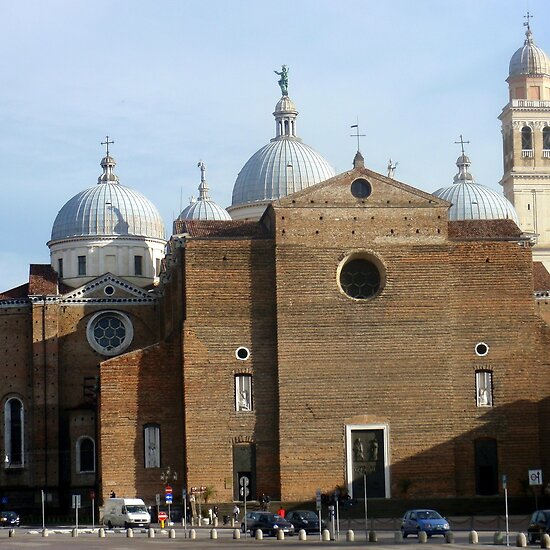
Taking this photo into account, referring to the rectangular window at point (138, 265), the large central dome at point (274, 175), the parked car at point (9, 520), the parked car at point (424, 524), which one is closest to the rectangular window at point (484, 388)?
the parked car at point (424, 524)

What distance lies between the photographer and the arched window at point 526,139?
398 feet

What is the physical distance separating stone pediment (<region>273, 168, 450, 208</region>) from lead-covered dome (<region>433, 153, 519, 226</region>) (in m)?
23.4

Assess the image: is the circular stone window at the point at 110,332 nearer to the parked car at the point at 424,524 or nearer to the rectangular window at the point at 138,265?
the rectangular window at the point at 138,265

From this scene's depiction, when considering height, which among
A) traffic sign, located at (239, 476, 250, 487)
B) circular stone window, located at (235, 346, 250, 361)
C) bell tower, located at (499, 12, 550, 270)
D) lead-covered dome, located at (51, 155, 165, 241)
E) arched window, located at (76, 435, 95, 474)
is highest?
bell tower, located at (499, 12, 550, 270)

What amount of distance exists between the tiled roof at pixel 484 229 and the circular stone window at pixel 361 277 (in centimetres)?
407

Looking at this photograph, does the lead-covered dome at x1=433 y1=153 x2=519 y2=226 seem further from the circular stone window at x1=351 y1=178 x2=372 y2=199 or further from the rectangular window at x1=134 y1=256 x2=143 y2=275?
the circular stone window at x1=351 y1=178 x2=372 y2=199

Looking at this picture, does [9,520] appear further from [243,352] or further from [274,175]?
[274,175]

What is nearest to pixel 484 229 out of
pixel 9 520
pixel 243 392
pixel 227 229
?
pixel 227 229

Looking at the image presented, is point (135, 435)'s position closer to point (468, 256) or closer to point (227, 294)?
point (227, 294)

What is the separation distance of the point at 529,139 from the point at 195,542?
68505 millimetres

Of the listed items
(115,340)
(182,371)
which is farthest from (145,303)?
(182,371)

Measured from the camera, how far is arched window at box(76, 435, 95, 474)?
8688 centimetres

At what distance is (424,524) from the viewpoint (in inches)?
2352

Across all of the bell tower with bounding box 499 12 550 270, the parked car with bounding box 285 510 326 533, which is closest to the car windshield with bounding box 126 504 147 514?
the parked car with bounding box 285 510 326 533
